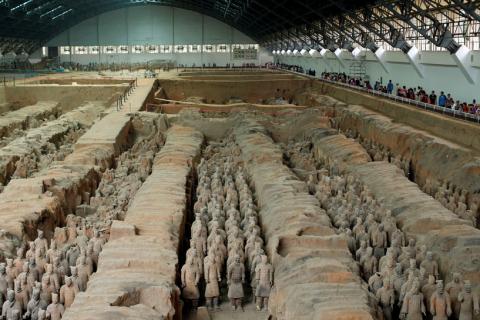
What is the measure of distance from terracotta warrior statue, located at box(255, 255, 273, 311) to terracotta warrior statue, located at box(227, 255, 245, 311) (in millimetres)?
236

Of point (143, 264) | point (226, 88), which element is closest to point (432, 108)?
point (143, 264)

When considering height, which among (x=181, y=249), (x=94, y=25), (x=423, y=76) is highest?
(x=94, y=25)

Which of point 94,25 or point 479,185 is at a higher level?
point 94,25

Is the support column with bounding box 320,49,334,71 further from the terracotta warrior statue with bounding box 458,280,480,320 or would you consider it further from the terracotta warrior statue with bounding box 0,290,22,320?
the terracotta warrior statue with bounding box 0,290,22,320

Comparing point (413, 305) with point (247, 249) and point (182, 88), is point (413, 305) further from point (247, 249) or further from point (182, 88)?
point (182, 88)

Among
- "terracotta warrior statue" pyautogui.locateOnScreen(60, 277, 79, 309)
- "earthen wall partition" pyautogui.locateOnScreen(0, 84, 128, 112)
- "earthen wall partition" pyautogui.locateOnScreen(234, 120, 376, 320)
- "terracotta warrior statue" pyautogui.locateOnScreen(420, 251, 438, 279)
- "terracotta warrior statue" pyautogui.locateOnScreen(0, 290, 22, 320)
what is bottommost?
"terracotta warrior statue" pyautogui.locateOnScreen(0, 290, 22, 320)

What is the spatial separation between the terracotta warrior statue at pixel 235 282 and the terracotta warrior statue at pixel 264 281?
0.77 ft

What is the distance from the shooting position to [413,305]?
261 inches

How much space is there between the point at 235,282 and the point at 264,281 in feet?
1.34

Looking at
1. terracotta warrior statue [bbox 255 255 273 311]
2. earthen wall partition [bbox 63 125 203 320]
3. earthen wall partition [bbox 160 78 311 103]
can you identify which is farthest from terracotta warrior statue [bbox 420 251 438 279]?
earthen wall partition [bbox 160 78 311 103]

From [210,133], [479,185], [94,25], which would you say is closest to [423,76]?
[210,133]

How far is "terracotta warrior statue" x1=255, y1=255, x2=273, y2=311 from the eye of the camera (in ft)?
24.1

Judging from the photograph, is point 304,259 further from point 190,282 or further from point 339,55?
point 339,55

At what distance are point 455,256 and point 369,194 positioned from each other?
3299mm
